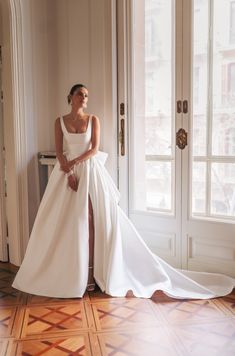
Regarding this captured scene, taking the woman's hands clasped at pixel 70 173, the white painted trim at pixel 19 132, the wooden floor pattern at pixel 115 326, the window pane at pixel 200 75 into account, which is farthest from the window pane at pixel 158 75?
the wooden floor pattern at pixel 115 326

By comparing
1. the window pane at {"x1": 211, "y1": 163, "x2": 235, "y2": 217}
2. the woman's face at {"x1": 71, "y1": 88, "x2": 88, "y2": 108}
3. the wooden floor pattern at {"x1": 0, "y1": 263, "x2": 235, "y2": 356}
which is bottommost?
the wooden floor pattern at {"x1": 0, "y1": 263, "x2": 235, "y2": 356}

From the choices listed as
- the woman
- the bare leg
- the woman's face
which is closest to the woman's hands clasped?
the woman

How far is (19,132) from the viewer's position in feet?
10.6

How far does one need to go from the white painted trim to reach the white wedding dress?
0.46 meters

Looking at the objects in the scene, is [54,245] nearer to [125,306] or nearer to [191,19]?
[125,306]

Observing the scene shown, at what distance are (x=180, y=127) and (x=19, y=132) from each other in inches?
49.4

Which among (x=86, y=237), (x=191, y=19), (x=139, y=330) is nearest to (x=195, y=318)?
(x=139, y=330)

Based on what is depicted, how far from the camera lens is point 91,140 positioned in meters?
2.85

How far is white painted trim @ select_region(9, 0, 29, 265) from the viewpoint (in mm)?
3152

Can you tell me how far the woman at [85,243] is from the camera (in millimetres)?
2711

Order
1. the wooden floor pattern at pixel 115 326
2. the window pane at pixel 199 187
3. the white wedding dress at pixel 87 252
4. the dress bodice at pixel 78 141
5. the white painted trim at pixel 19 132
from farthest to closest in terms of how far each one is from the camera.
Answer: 1. the white painted trim at pixel 19 132
2. the window pane at pixel 199 187
3. the dress bodice at pixel 78 141
4. the white wedding dress at pixel 87 252
5. the wooden floor pattern at pixel 115 326

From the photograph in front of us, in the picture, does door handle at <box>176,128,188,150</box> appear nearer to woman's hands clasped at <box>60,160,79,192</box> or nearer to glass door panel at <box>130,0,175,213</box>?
glass door panel at <box>130,0,175,213</box>

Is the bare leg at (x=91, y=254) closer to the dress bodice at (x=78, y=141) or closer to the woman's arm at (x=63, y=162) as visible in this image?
the woman's arm at (x=63, y=162)

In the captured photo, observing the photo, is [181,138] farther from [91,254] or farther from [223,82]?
[91,254]
